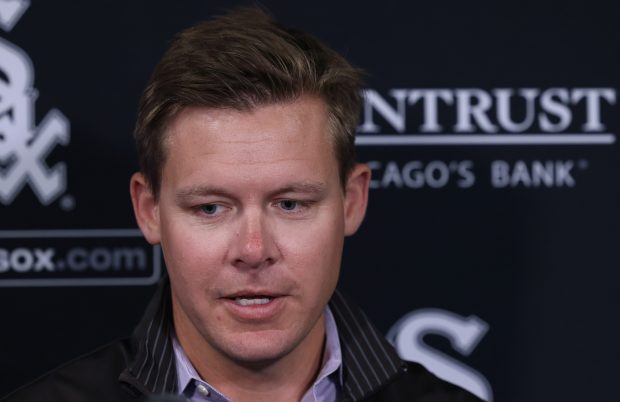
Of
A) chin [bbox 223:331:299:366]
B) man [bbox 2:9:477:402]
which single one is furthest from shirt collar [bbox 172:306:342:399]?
chin [bbox 223:331:299:366]

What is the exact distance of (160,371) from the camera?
61.6 inches

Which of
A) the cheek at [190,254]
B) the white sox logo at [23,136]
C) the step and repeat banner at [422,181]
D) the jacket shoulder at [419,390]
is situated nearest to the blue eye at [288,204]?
the cheek at [190,254]

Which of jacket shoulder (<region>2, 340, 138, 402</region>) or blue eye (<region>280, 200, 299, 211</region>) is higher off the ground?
blue eye (<region>280, 200, 299, 211</region>)

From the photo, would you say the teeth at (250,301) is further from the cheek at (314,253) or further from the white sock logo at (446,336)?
the white sock logo at (446,336)

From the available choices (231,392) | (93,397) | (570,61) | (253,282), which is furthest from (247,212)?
(570,61)

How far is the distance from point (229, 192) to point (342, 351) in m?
0.35

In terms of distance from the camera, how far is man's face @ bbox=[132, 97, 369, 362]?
144 centimetres

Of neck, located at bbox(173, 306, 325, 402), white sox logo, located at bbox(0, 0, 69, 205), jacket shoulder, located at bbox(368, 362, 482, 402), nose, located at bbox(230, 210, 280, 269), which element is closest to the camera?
nose, located at bbox(230, 210, 280, 269)

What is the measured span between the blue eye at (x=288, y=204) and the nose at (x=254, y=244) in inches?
1.7

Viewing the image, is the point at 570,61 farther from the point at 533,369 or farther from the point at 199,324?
the point at 199,324

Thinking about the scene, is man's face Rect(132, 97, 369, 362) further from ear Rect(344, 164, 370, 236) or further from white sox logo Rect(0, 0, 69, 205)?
white sox logo Rect(0, 0, 69, 205)

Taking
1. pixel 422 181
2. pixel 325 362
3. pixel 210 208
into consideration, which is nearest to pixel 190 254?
pixel 210 208

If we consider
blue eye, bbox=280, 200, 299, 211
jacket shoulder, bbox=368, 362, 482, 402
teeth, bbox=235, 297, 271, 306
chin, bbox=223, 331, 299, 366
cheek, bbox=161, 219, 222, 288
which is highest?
blue eye, bbox=280, 200, 299, 211

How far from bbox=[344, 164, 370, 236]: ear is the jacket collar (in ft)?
0.46
